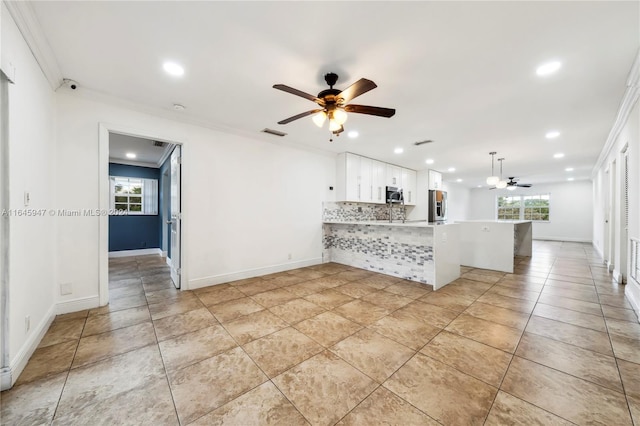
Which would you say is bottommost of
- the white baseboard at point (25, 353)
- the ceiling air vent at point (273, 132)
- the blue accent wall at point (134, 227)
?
the white baseboard at point (25, 353)

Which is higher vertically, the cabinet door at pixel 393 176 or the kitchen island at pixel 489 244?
the cabinet door at pixel 393 176

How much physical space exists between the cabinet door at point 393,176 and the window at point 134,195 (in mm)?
6228

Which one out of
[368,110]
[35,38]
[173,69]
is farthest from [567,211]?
[35,38]

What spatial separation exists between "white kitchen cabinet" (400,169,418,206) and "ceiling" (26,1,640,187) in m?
3.54

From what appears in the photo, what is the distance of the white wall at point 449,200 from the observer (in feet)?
24.8

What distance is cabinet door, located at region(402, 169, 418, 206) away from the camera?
7.17m

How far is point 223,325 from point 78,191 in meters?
2.28

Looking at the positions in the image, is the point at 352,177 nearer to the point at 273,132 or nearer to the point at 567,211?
the point at 273,132

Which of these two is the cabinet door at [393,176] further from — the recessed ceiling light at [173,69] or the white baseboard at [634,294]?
the recessed ceiling light at [173,69]

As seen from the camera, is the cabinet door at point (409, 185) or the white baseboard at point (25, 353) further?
the cabinet door at point (409, 185)

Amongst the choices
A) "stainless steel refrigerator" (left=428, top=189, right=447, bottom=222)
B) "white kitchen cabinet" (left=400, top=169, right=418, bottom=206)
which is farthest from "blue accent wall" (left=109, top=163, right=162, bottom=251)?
"stainless steel refrigerator" (left=428, top=189, right=447, bottom=222)

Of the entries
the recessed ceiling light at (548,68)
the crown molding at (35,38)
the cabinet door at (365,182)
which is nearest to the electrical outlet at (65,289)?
the crown molding at (35,38)

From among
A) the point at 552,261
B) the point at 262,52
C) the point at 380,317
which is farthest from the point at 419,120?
the point at 552,261

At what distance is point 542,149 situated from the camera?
4996mm
